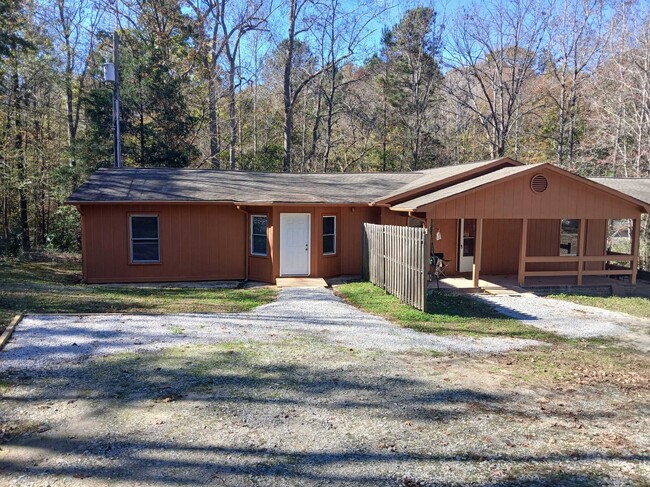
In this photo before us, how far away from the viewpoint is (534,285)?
1314cm

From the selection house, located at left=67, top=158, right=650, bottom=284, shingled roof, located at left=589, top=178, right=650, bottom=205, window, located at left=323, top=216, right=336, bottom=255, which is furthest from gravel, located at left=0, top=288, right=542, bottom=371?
shingled roof, located at left=589, top=178, right=650, bottom=205

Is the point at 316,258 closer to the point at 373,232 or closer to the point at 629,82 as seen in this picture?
the point at 373,232

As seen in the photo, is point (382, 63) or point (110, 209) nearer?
point (110, 209)

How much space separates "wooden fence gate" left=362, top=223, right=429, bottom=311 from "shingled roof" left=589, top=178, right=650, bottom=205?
8167 millimetres

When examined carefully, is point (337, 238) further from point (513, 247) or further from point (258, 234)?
point (513, 247)

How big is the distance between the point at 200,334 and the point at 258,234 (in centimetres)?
701

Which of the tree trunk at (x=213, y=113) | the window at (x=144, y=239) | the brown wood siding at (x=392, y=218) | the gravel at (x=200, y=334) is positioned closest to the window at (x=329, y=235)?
the brown wood siding at (x=392, y=218)

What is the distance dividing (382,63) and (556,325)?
26795mm

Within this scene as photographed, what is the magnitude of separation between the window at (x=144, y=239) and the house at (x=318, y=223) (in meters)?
0.03

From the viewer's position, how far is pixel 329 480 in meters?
3.36

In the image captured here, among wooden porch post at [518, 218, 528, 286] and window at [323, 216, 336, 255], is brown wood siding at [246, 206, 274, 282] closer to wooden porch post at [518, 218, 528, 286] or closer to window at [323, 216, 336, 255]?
window at [323, 216, 336, 255]

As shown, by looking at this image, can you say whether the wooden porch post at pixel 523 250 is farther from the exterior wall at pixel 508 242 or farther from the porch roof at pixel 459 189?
the exterior wall at pixel 508 242

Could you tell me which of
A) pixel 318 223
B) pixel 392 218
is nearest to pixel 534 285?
pixel 392 218

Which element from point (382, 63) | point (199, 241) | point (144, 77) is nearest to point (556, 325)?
point (199, 241)
